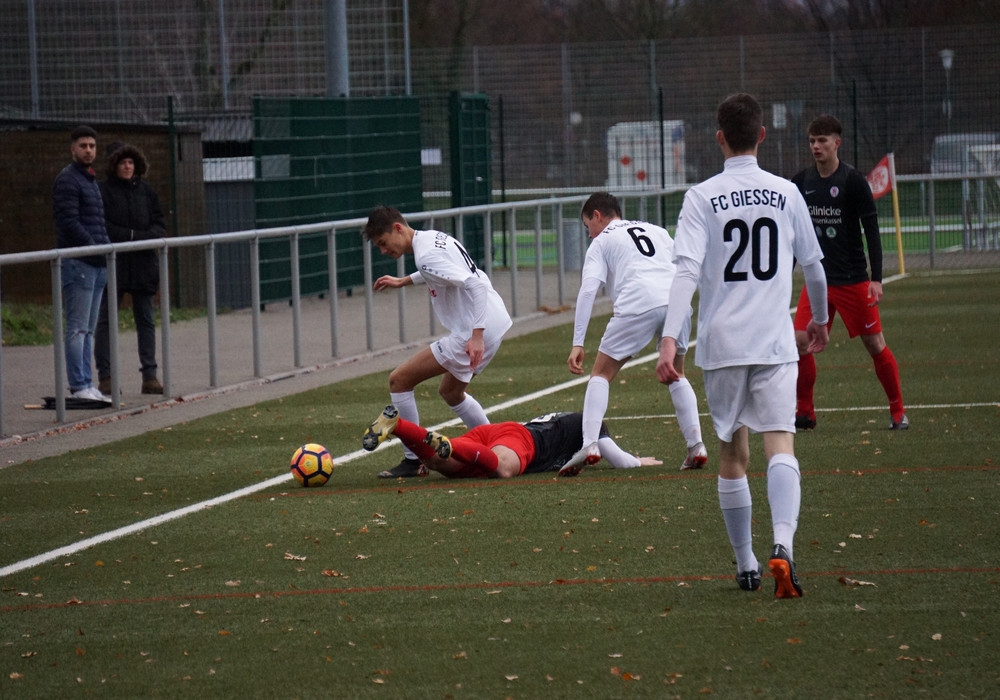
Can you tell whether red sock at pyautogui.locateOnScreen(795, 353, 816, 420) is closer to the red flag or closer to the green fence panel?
the green fence panel

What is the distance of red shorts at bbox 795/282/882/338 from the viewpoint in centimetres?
988

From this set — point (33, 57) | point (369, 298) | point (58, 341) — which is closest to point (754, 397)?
point (58, 341)

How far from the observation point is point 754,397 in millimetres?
5812

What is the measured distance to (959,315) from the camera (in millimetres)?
17062

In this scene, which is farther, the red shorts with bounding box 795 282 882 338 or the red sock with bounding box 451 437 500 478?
the red shorts with bounding box 795 282 882 338

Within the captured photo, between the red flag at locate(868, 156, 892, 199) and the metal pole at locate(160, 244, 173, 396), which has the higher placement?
the red flag at locate(868, 156, 892, 199)

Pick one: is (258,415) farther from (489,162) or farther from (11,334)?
(489,162)

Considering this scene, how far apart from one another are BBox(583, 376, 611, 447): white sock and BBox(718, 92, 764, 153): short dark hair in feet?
9.91

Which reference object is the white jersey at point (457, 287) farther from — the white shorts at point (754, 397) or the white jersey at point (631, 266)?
the white shorts at point (754, 397)

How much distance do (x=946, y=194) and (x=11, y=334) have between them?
1686cm

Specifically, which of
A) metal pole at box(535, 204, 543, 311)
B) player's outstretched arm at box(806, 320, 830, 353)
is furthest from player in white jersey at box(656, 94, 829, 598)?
metal pole at box(535, 204, 543, 311)

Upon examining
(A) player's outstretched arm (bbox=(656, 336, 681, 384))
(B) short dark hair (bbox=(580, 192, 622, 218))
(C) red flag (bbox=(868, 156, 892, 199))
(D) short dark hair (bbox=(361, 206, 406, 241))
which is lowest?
(A) player's outstretched arm (bbox=(656, 336, 681, 384))

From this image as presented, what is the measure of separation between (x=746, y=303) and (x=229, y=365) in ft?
30.4

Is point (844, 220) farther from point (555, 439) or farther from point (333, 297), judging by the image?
point (333, 297)
